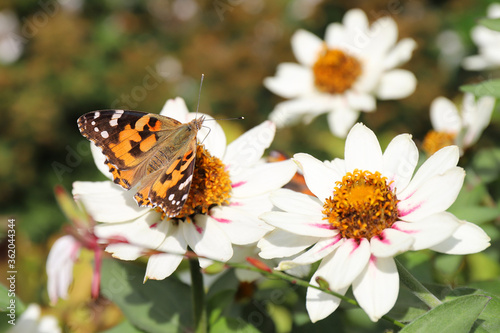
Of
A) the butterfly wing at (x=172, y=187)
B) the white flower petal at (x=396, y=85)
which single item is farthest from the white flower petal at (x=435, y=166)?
the white flower petal at (x=396, y=85)

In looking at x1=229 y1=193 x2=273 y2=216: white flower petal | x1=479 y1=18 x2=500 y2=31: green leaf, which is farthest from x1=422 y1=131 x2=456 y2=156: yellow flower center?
x1=229 y1=193 x2=273 y2=216: white flower petal

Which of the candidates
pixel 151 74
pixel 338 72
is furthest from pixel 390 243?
pixel 151 74

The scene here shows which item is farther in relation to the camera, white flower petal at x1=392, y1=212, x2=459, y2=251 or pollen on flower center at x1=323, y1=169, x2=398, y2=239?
pollen on flower center at x1=323, y1=169, x2=398, y2=239

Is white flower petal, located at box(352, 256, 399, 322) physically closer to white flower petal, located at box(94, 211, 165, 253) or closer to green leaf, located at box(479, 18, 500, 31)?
white flower petal, located at box(94, 211, 165, 253)

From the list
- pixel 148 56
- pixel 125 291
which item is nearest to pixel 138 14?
pixel 148 56

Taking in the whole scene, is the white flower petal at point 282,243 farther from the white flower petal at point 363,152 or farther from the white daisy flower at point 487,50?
the white daisy flower at point 487,50

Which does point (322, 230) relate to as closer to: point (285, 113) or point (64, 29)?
point (285, 113)

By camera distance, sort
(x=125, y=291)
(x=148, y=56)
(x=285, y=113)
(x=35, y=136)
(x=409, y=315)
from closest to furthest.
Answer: (x=409, y=315), (x=125, y=291), (x=285, y=113), (x=35, y=136), (x=148, y=56)

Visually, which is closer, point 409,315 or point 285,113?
point 409,315
